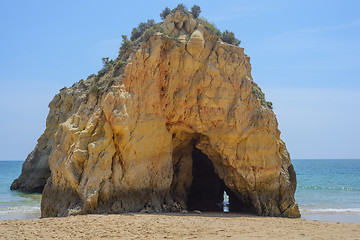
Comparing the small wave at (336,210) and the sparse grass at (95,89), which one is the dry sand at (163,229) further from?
the small wave at (336,210)

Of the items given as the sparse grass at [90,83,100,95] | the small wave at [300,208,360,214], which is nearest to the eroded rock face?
the sparse grass at [90,83,100,95]

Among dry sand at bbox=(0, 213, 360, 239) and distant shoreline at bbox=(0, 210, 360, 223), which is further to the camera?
distant shoreline at bbox=(0, 210, 360, 223)

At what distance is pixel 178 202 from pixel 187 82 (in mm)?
5165

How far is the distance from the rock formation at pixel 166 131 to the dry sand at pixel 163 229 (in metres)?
1.80

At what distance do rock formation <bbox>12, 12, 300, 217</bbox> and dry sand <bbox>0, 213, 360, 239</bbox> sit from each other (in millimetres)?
1800

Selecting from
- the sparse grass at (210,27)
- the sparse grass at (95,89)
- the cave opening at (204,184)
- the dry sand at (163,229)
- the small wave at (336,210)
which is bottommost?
the dry sand at (163,229)

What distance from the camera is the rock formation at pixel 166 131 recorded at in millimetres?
14055

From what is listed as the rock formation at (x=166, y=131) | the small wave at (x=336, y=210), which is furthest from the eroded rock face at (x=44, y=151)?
the small wave at (x=336, y=210)

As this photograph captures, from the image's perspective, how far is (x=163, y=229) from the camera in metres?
11.1

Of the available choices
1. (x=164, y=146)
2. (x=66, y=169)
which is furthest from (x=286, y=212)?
(x=66, y=169)

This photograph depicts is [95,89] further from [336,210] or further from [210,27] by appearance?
[336,210]

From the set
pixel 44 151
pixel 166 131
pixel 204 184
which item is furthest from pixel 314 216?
pixel 44 151

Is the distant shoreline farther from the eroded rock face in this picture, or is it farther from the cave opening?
the eroded rock face

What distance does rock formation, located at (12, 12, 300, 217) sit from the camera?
1405 centimetres
